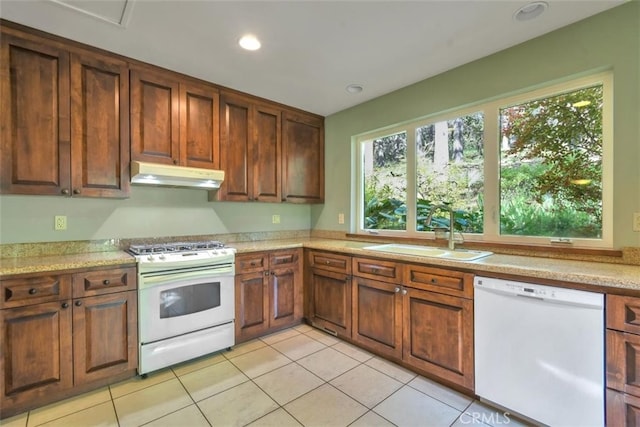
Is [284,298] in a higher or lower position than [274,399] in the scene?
Result: higher

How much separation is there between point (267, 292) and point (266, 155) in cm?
145

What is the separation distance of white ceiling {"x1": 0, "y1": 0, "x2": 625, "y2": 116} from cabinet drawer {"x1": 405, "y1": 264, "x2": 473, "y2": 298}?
63.4 inches

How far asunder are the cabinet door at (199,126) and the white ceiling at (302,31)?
0.54ft

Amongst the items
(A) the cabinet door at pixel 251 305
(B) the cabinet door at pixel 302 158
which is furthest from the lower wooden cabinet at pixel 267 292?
(B) the cabinet door at pixel 302 158

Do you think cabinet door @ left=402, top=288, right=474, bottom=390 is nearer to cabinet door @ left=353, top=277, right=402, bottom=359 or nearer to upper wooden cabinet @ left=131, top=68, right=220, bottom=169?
cabinet door @ left=353, top=277, right=402, bottom=359

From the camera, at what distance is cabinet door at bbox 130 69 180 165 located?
233cm

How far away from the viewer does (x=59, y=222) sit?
88.0 inches

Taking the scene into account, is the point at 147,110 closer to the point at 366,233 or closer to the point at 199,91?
the point at 199,91

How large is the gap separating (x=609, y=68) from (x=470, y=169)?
39.2 inches

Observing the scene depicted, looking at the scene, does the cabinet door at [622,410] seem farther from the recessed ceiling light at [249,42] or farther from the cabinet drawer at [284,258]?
the recessed ceiling light at [249,42]

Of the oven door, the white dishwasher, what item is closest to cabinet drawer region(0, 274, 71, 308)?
the oven door

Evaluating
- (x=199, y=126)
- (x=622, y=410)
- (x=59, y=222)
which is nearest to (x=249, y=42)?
(x=199, y=126)

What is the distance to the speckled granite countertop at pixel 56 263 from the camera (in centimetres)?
171

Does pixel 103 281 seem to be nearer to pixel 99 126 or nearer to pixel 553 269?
pixel 99 126
